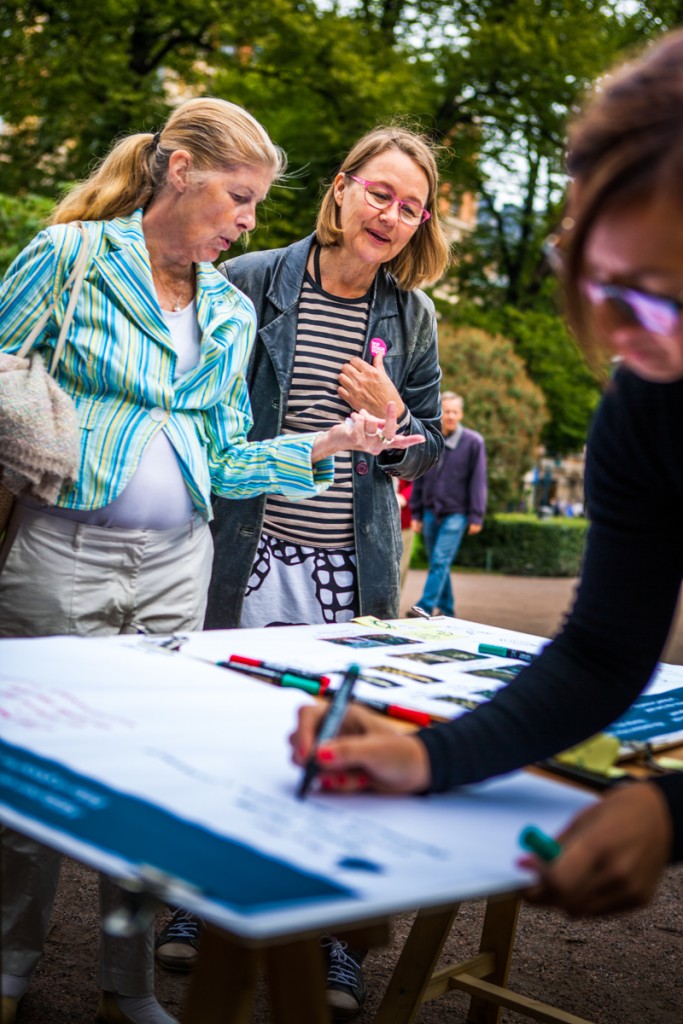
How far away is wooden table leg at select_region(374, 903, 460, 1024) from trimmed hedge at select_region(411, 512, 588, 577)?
17.0 meters

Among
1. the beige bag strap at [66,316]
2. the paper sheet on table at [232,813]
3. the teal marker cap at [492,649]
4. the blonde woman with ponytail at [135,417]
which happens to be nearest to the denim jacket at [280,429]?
the blonde woman with ponytail at [135,417]

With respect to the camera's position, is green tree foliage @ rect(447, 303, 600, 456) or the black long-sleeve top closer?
the black long-sleeve top

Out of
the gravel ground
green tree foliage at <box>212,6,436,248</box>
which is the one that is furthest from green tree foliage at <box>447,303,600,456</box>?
the gravel ground

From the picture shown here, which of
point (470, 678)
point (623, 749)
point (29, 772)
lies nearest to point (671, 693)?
point (470, 678)

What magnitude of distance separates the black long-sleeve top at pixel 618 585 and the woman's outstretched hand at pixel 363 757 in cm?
18

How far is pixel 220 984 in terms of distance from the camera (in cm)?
143

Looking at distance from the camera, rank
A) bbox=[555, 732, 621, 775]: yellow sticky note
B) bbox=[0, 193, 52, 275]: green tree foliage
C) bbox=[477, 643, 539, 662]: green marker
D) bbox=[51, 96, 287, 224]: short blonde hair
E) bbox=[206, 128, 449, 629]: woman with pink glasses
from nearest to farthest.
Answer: bbox=[555, 732, 621, 775]: yellow sticky note
bbox=[477, 643, 539, 662]: green marker
bbox=[51, 96, 287, 224]: short blonde hair
bbox=[206, 128, 449, 629]: woman with pink glasses
bbox=[0, 193, 52, 275]: green tree foliage

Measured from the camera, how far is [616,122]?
46.6 inches

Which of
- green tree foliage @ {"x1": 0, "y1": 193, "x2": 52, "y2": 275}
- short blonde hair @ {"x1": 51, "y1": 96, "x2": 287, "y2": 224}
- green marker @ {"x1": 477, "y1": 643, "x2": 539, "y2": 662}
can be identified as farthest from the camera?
green tree foliage @ {"x1": 0, "y1": 193, "x2": 52, "y2": 275}

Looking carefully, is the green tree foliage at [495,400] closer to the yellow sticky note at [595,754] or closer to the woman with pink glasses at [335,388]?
the woman with pink glasses at [335,388]

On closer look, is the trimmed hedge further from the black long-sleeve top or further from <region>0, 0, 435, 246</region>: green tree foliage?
the black long-sleeve top

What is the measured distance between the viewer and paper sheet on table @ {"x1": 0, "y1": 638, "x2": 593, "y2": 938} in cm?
106

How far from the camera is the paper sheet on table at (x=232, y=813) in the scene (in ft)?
3.49

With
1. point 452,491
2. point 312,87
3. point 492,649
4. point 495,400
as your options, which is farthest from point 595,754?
point 495,400
